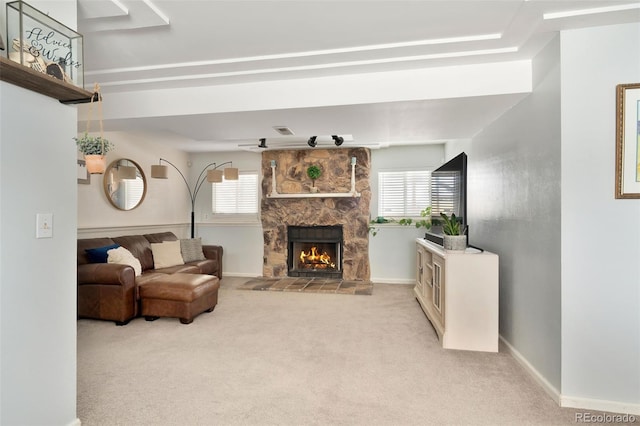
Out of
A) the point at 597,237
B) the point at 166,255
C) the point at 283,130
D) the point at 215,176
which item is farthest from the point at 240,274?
the point at 597,237

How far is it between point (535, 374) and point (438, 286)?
1161mm

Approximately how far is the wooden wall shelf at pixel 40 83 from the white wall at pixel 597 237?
2757 mm

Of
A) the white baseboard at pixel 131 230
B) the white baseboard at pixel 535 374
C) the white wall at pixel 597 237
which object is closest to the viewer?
the white wall at pixel 597 237

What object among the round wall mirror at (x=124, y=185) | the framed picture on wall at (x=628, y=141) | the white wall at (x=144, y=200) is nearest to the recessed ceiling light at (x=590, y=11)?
the framed picture on wall at (x=628, y=141)

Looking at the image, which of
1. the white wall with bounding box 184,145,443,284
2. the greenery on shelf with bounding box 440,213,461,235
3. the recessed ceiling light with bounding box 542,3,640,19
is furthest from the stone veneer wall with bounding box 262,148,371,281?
the recessed ceiling light with bounding box 542,3,640,19

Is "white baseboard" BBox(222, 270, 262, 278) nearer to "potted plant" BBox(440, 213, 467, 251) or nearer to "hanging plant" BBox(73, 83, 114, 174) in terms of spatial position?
"potted plant" BBox(440, 213, 467, 251)

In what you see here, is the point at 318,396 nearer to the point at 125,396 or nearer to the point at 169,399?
the point at 169,399

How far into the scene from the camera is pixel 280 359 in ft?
9.55

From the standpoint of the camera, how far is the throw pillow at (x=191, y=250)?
549 cm

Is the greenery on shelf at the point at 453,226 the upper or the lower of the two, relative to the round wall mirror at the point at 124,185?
lower

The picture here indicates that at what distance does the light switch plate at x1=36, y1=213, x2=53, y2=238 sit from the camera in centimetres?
170

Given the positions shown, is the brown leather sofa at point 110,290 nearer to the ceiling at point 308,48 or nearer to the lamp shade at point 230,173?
the ceiling at point 308,48

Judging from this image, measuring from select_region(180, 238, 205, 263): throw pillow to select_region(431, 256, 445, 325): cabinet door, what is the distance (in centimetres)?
366

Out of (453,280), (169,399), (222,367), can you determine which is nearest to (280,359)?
(222,367)
